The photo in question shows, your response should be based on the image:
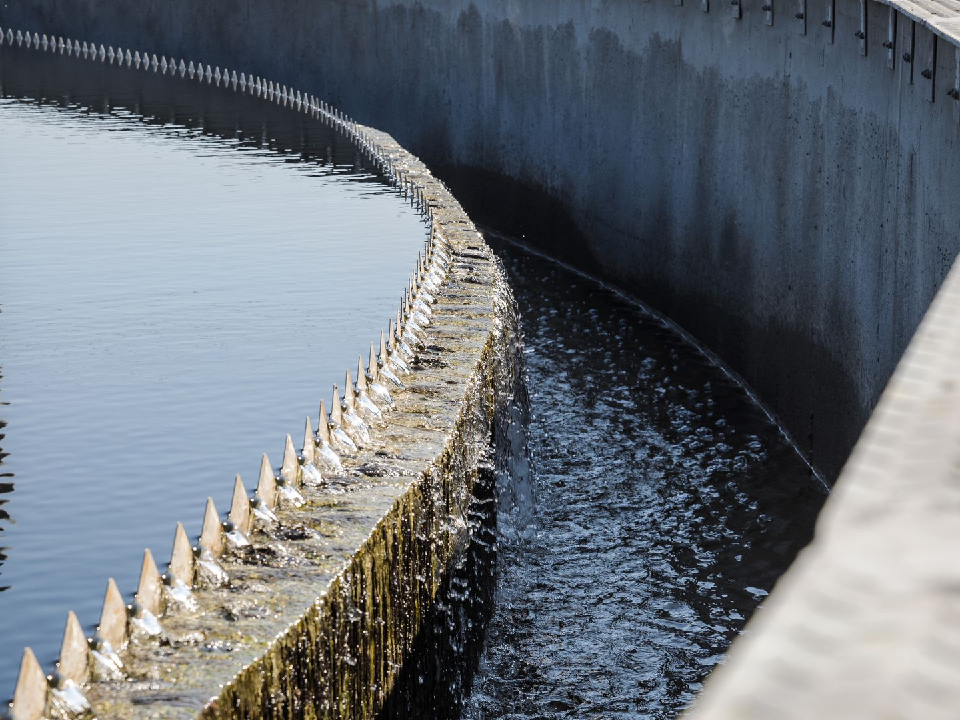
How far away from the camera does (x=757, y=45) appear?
2586 cm

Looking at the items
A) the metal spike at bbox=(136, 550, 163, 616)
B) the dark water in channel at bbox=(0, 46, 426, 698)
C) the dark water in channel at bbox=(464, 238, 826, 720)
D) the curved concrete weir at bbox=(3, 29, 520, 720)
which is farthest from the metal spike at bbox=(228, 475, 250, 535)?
the dark water in channel at bbox=(464, 238, 826, 720)

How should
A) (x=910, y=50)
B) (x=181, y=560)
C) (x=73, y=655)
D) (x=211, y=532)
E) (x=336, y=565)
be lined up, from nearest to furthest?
(x=73, y=655) → (x=181, y=560) → (x=211, y=532) → (x=336, y=565) → (x=910, y=50)

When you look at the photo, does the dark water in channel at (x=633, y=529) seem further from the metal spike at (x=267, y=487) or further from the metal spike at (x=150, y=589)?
the metal spike at (x=150, y=589)

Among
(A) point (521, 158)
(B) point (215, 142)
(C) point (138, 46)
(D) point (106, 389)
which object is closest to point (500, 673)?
(D) point (106, 389)

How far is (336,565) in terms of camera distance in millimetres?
10766

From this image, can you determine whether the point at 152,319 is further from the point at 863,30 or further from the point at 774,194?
the point at 774,194

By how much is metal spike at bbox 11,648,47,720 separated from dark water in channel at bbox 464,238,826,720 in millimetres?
7872

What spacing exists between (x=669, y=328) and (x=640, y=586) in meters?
12.8

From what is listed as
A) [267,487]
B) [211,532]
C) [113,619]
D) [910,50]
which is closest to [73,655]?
[113,619]

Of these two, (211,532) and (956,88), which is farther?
(956,88)

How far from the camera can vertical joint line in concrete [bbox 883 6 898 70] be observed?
64.2 ft

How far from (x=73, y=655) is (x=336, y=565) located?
2847 millimetres

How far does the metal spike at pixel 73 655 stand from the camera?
8164 mm

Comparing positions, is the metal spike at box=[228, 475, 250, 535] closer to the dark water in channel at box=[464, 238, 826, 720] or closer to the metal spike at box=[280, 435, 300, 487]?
the metal spike at box=[280, 435, 300, 487]
